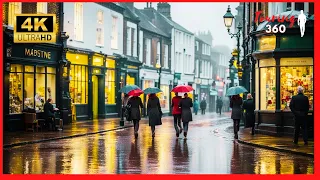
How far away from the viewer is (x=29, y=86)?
3384 cm

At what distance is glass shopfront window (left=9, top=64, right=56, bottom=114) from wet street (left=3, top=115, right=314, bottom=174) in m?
7.29

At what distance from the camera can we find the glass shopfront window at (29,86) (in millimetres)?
31922

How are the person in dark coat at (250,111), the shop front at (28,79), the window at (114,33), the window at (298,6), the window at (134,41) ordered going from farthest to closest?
the window at (134,41) < the window at (114,33) < the shop front at (28,79) < the person in dark coat at (250,111) < the window at (298,6)

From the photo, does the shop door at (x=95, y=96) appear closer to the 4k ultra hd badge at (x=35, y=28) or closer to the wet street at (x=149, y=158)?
the 4k ultra hd badge at (x=35, y=28)

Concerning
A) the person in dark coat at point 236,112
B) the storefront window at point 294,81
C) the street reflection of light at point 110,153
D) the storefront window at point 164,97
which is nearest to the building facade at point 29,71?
the street reflection of light at point 110,153

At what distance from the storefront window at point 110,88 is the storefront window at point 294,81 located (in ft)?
69.5

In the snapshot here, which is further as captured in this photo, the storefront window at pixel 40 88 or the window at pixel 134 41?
the window at pixel 134 41

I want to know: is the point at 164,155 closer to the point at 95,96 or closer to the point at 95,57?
the point at 95,57

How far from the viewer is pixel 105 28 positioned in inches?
1834

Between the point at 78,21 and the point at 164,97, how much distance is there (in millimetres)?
23269

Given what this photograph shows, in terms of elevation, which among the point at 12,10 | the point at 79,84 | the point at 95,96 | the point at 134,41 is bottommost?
the point at 95,96

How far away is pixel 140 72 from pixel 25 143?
32.6 m

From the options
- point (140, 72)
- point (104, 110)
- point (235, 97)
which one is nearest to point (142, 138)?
point (235, 97)

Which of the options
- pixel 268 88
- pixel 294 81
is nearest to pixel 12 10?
pixel 268 88
